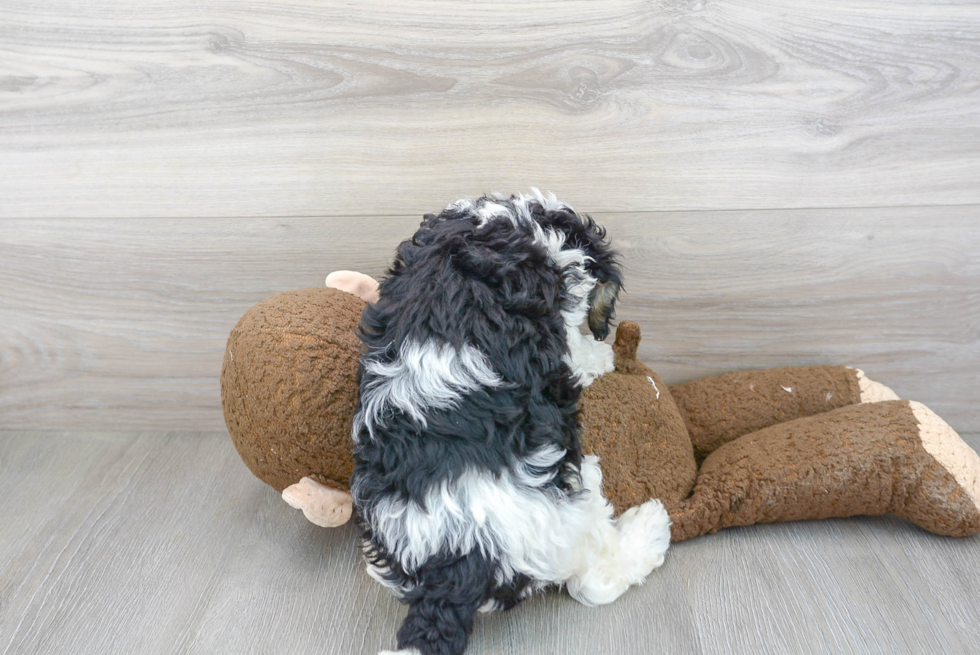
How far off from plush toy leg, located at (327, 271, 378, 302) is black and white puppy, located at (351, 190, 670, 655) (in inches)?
9.0

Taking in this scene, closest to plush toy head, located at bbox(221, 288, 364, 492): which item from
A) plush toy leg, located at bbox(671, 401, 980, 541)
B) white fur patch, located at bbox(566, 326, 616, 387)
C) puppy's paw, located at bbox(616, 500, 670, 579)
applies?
white fur patch, located at bbox(566, 326, 616, 387)

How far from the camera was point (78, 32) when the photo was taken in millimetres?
1151

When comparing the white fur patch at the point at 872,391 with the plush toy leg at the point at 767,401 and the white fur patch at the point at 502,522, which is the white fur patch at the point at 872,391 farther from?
the white fur patch at the point at 502,522

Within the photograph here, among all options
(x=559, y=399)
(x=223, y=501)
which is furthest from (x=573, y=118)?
(x=223, y=501)

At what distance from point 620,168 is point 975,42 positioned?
1.98ft

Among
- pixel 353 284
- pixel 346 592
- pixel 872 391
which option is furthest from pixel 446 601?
pixel 872 391

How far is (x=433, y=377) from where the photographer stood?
2.52 ft

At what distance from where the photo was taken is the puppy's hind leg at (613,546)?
906 mm

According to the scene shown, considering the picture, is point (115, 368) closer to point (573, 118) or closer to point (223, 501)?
point (223, 501)

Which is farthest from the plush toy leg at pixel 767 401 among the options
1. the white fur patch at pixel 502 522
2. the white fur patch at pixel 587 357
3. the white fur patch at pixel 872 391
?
the white fur patch at pixel 502 522

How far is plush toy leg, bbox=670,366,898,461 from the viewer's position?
1.18 meters

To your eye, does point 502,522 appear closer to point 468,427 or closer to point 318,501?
point 468,427

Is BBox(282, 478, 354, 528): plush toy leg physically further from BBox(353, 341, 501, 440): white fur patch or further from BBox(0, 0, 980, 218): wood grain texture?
BBox(0, 0, 980, 218): wood grain texture

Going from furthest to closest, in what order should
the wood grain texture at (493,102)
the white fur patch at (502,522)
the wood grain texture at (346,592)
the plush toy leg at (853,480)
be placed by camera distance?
the wood grain texture at (493,102) < the plush toy leg at (853,480) < the wood grain texture at (346,592) < the white fur patch at (502,522)
